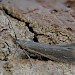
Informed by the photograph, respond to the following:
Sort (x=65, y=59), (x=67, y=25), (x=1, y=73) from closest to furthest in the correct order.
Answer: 1. (x=1, y=73)
2. (x=65, y=59)
3. (x=67, y=25)

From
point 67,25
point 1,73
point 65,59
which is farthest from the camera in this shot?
point 67,25

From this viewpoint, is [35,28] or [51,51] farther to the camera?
[35,28]

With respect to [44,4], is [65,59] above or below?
below

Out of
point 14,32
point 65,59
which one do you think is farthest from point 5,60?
point 65,59

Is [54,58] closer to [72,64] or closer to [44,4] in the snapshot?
[72,64]

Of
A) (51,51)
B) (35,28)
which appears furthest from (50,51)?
(35,28)

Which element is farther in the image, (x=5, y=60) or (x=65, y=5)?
(x=65, y=5)

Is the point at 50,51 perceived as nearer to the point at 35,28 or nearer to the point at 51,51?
the point at 51,51

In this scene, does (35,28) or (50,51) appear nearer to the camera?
(50,51)
